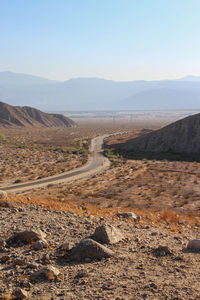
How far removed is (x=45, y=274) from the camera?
22.0ft

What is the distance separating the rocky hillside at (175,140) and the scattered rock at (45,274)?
2049 inches

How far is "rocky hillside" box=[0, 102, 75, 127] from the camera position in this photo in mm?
145900

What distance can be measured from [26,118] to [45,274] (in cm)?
15938

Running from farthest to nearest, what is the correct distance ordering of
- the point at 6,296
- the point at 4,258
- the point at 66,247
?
the point at 66,247, the point at 4,258, the point at 6,296

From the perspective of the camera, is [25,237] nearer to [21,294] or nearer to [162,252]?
[21,294]

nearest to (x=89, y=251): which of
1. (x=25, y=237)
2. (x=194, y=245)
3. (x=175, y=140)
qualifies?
(x=25, y=237)

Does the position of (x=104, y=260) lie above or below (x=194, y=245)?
above

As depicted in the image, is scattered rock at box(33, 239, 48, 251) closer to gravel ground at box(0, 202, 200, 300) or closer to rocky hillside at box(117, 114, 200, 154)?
gravel ground at box(0, 202, 200, 300)

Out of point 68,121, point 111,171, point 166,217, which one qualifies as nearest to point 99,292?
point 166,217

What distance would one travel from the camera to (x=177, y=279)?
6.90 meters

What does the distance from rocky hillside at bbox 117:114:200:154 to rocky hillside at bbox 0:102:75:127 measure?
9247 centimetres

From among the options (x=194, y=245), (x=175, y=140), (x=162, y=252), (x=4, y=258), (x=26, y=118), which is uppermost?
(x=26, y=118)

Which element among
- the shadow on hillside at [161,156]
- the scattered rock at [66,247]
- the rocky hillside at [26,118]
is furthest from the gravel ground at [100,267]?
the rocky hillside at [26,118]

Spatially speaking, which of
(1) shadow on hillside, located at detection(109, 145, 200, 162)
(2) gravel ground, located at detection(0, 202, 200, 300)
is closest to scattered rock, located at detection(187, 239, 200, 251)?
(2) gravel ground, located at detection(0, 202, 200, 300)
